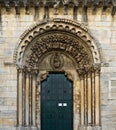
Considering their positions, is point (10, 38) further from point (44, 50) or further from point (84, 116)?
point (84, 116)

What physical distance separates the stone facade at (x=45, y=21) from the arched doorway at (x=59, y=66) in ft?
0.54

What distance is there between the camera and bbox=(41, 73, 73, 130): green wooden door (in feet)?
52.2

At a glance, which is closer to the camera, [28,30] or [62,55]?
[28,30]

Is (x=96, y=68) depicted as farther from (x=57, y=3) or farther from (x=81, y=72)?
(x=57, y=3)

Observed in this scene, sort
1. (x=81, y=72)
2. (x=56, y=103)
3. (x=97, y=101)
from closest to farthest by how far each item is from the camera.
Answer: (x=97, y=101), (x=81, y=72), (x=56, y=103)

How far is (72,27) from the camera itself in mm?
15258

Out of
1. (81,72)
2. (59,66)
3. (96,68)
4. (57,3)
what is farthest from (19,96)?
(57,3)

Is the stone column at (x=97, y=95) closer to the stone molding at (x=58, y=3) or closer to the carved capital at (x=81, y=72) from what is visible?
the carved capital at (x=81, y=72)

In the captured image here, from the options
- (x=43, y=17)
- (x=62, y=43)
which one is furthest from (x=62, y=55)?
(x=43, y=17)

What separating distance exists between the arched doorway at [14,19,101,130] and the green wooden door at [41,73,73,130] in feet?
0.68

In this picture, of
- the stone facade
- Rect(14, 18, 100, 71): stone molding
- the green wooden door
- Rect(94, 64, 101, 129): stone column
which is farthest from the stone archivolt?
the green wooden door

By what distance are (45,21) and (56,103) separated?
283 cm

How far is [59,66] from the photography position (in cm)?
1595

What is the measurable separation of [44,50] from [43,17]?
1130mm
